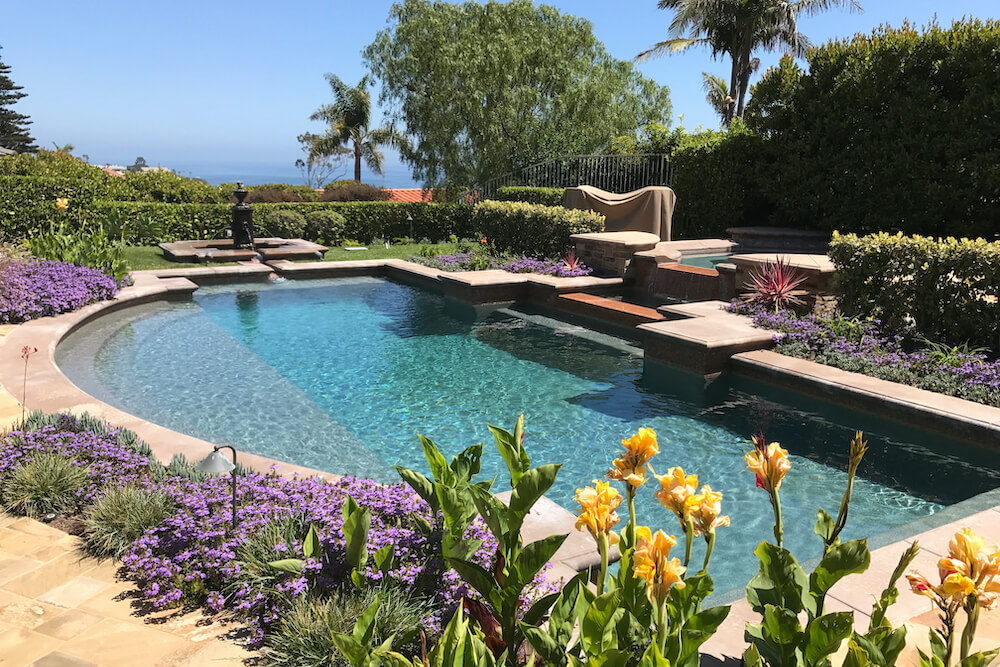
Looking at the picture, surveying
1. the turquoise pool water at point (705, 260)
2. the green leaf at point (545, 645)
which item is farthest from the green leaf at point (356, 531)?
the turquoise pool water at point (705, 260)

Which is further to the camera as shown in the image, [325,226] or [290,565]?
[325,226]

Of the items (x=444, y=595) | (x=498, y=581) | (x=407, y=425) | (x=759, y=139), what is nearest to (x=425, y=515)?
(x=444, y=595)

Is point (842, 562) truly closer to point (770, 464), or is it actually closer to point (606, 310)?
point (770, 464)

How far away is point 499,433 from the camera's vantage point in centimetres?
226

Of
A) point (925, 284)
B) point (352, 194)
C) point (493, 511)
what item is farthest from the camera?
point (352, 194)

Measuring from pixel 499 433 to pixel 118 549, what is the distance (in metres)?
2.25

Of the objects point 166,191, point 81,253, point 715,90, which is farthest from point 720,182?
point 715,90

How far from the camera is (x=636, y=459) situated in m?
1.76

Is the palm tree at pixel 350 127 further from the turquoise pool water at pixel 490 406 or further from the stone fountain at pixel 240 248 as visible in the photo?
the turquoise pool water at pixel 490 406

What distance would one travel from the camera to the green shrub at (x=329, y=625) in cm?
258

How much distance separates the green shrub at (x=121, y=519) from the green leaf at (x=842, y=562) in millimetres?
3012

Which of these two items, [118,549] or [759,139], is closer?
[118,549]

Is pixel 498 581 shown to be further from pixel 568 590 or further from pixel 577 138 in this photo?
pixel 577 138

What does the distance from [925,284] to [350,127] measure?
39714 millimetres
